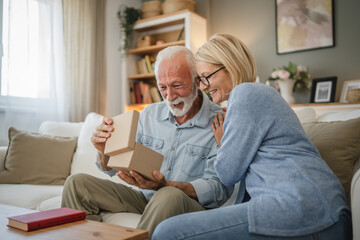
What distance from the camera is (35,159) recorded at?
2.42 m

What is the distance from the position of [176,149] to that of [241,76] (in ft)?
1.71

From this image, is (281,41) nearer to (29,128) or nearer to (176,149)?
(176,149)

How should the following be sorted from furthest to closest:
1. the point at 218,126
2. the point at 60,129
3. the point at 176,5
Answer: the point at 176,5 < the point at 60,129 < the point at 218,126

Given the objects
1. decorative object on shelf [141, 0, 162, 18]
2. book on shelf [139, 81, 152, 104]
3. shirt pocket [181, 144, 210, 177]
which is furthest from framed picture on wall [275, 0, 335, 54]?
shirt pocket [181, 144, 210, 177]

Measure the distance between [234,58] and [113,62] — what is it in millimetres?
3037

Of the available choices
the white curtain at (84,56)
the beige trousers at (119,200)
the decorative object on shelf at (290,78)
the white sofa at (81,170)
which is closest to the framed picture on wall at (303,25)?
the decorative object on shelf at (290,78)

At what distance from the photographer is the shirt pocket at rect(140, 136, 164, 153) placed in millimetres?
1728

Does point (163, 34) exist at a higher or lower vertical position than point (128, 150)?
higher

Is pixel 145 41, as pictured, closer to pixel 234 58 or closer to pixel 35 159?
pixel 35 159

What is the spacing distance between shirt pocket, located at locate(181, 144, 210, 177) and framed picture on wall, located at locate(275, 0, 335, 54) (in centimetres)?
238

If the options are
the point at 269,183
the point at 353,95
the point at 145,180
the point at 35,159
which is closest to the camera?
the point at 269,183

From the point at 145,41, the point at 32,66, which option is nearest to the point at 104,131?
the point at 32,66

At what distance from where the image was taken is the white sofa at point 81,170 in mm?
1474

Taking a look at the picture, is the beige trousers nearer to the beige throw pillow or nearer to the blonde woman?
the blonde woman
